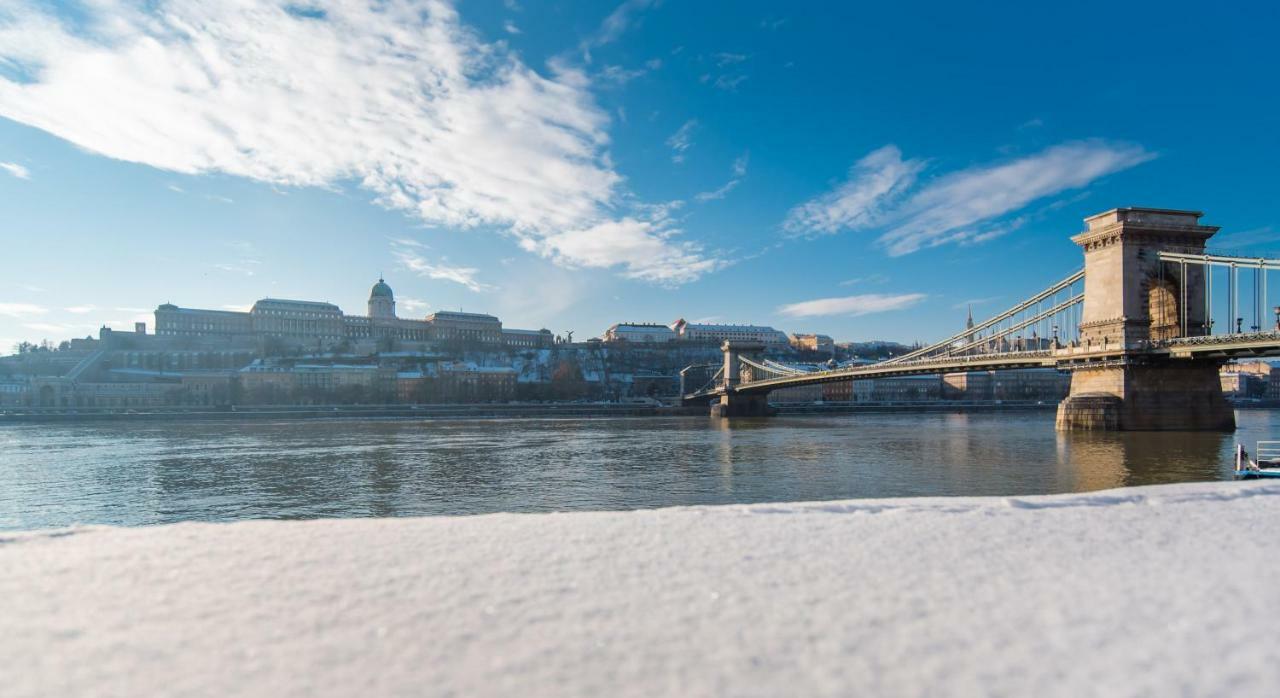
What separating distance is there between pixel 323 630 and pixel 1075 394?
2637 cm

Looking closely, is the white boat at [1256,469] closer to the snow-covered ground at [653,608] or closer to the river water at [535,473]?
the river water at [535,473]

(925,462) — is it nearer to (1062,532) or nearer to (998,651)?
(1062,532)

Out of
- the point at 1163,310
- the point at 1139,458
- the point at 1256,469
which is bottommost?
the point at 1139,458

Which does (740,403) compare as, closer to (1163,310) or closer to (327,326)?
(1163,310)

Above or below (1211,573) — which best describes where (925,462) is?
below

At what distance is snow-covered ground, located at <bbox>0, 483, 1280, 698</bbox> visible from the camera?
212 centimetres

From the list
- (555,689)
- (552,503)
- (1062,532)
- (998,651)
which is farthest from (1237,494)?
(552,503)

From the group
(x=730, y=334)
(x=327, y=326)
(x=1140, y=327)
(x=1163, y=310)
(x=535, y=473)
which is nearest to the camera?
(x=535, y=473)

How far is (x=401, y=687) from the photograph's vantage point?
2.06 meters

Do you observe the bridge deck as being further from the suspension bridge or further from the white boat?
the white boat

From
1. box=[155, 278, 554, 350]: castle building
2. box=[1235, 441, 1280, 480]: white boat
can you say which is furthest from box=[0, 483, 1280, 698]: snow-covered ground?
box=[155, 278, 554, 350]: castle building

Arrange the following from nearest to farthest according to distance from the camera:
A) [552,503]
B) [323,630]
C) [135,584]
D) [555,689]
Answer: [555,689] → [323,630] → [135,584] → [552,503]

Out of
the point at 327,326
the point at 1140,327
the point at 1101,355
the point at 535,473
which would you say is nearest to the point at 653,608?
the point at 535,473

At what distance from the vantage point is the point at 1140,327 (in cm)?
2211
